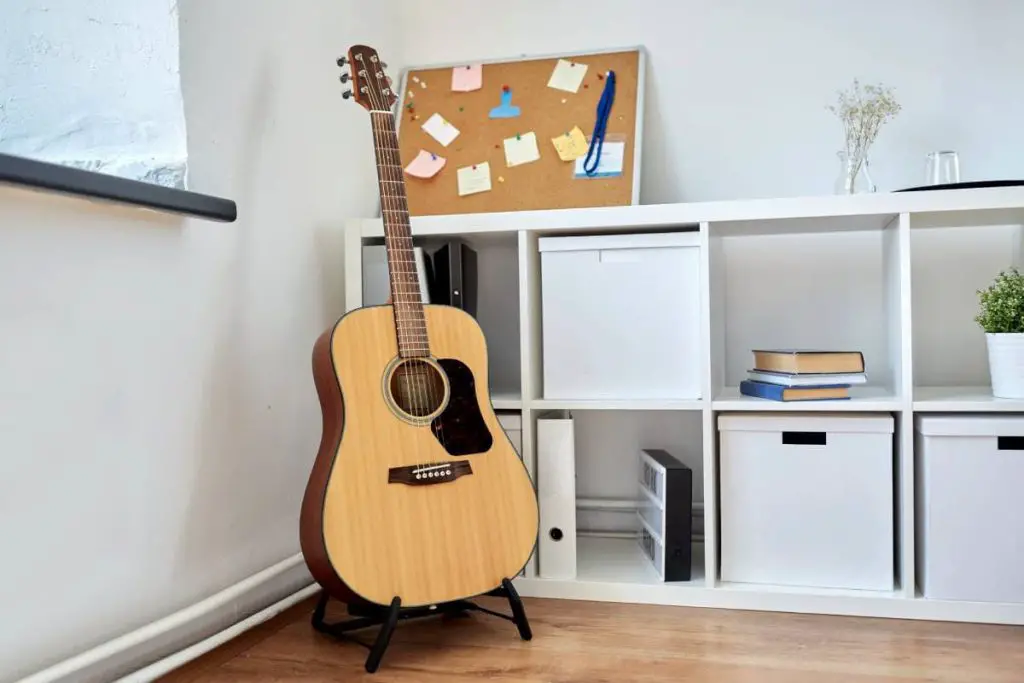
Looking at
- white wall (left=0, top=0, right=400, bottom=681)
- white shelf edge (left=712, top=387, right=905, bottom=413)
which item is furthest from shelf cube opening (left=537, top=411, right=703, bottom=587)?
white wall (left=0, top=0, right=400, bottom=681)

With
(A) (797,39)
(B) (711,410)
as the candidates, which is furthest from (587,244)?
(A) (797,39)

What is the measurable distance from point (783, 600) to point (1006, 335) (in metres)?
0.67

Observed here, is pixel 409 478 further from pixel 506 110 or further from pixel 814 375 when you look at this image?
pixel 506 110

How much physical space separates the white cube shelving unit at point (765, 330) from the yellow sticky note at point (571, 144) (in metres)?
0.28

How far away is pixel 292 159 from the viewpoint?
1806 mm

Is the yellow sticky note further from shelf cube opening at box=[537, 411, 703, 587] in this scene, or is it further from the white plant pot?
the white plant pot

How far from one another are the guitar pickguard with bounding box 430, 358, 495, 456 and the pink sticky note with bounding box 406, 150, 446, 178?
777 mm

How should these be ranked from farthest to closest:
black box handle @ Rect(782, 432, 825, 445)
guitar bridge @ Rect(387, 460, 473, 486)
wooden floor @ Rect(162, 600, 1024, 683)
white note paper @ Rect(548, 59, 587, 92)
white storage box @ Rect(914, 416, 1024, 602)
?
white note paper @ Rect(548, 59, 587, 92), black box handle @ Rect(782, 432, 825, 445), white storage box @ Rect(914, 416, 1024, 602), guitar bridge @ Rect(387, 460, 473, 486), wooden floor @ Rect(162, 600, 1024, 683)

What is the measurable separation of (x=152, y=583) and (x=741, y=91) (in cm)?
171

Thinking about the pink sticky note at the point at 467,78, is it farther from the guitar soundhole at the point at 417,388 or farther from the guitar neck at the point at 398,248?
the guitar soundhole at the point at 417,388

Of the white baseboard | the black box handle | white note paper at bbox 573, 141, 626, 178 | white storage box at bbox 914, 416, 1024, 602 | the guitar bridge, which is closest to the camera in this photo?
the white baseboard

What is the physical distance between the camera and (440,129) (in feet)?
7.31

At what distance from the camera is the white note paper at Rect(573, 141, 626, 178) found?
208 centimetres

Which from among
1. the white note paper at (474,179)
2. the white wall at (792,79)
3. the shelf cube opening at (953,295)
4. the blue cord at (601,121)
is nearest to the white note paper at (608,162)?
the blue cord at (601,121)
